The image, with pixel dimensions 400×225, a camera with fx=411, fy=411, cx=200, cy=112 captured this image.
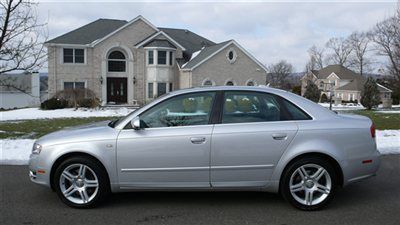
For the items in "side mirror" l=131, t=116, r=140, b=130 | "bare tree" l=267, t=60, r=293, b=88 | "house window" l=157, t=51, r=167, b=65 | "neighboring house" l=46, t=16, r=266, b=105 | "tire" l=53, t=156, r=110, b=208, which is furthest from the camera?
"bare tree" l=267, t=60, r=293, b=88

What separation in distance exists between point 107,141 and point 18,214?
1.38 m

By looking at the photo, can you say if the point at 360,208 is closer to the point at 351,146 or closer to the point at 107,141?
the point at 351,146

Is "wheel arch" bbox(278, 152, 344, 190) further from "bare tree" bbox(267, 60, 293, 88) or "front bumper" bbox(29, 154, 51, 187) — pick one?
"bare tree" bbox(267, 60, 293, 88)

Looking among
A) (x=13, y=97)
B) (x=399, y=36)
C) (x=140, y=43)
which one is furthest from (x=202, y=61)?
(x=13, y=97)

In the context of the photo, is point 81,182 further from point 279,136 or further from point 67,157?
point 279,136

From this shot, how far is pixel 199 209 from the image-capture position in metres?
5.22

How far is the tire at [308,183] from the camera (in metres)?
5.13


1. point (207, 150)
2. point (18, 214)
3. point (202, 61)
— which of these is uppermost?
point (202, 61)

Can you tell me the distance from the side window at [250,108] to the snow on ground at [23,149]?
4911 mm

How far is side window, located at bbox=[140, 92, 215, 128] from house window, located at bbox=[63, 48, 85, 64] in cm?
3108

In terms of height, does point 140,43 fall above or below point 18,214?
above

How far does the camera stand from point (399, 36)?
73.4 ft

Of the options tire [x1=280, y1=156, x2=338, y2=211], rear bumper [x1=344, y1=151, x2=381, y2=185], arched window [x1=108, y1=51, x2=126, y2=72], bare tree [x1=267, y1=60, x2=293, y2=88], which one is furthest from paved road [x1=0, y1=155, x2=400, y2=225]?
bare tree [x1=267, y1=60, x2=293, y2=88]

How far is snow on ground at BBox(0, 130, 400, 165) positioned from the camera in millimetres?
8242
